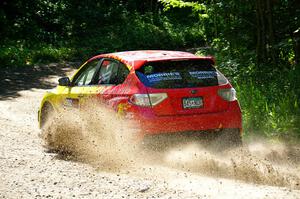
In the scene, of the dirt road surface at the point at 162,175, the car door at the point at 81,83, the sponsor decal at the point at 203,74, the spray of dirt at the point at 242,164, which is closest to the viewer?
the dirt road surface at the point at 162,175

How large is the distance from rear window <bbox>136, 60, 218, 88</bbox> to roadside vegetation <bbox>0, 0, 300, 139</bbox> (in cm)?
197

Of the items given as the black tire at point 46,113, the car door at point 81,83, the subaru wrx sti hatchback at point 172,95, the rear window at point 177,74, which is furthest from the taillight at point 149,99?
the black tire at point 46,113

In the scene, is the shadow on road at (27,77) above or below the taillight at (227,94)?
below

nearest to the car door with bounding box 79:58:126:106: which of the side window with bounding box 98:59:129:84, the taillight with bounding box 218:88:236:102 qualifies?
the side window with bounding box 98:59:129:84

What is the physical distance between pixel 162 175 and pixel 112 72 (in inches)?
83.1

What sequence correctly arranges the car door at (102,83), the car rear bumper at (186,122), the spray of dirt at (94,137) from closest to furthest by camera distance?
the car rear bumper at (186,122)
the spray of dirt at (94,137)
the car door at (102,83)

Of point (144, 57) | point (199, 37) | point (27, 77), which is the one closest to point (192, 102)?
point (144, 57)

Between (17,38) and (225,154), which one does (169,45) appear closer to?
(17,38)

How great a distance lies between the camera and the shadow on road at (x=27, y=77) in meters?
17.8

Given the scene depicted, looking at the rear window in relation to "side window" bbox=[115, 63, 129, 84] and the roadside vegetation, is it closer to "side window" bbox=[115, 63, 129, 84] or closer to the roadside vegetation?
"side window" bbox=[115, 63, 129, 84]

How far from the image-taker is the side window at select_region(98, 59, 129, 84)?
801 cm

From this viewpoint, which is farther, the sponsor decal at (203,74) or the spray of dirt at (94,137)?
the sponsor decal at (203,74)

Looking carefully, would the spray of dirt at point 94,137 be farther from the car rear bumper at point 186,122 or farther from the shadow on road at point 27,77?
the shadow on road at point 27,77

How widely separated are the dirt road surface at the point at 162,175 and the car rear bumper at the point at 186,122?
305mm
